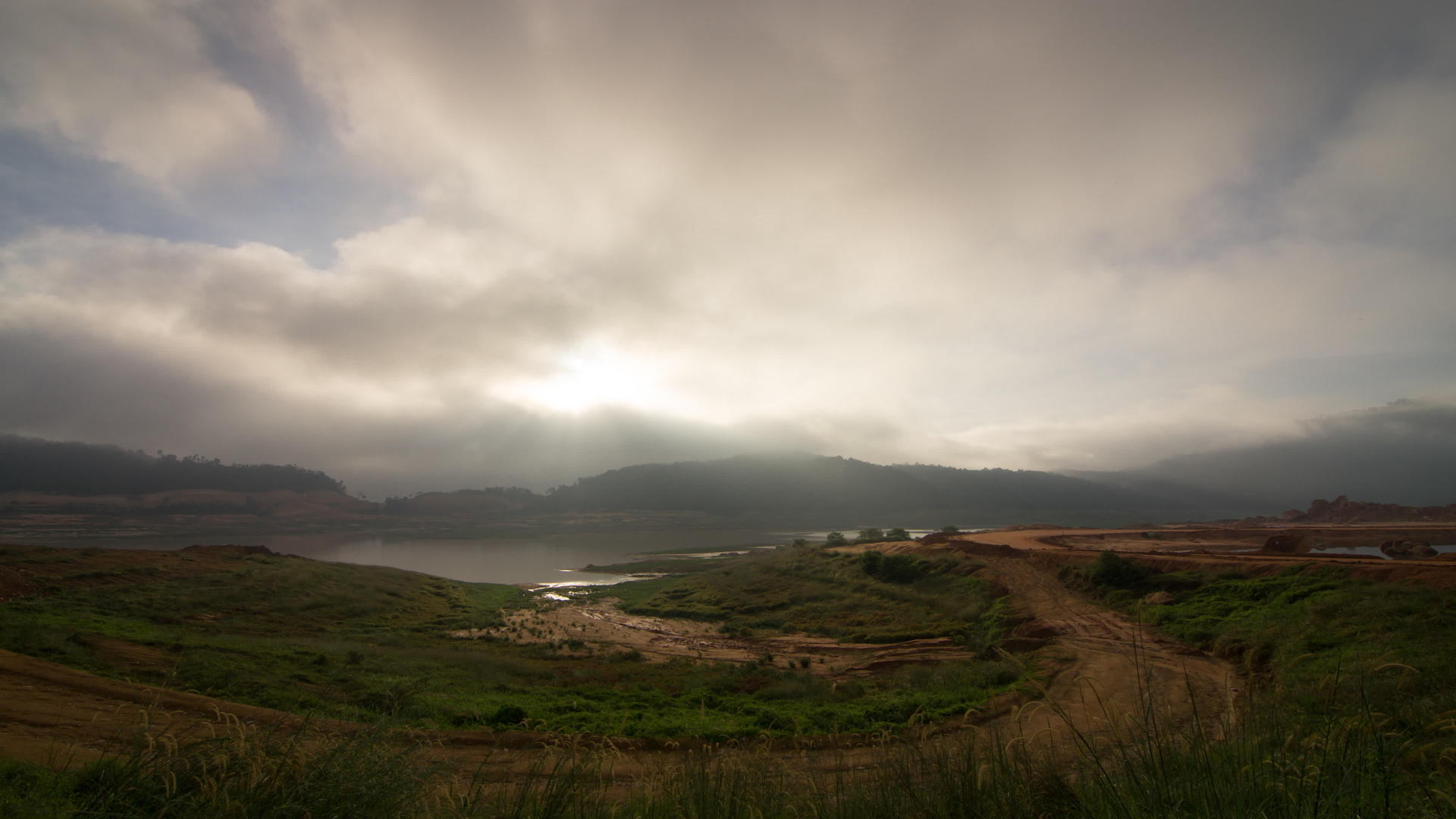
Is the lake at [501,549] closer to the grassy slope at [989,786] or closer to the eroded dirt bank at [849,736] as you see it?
the eroded dirt bank at [849,736]

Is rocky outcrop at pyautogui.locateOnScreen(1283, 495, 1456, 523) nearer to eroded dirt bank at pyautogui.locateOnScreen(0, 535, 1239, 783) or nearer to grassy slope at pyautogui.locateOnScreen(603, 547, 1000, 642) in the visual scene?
grassy slope at pyautogui.locateOnScreen(603, 547, 1000, 642)

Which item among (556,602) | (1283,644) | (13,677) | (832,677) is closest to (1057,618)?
(1283,644)

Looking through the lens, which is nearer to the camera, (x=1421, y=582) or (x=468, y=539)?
(x=1421, y=582)

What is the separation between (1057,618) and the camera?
2073cm

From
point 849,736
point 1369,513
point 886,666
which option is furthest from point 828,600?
point 1369,513

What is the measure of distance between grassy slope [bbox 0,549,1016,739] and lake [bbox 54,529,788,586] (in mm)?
34544

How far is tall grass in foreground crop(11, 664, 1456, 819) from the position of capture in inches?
123

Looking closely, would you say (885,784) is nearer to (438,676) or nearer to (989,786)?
(989,786)

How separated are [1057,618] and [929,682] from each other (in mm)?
8462

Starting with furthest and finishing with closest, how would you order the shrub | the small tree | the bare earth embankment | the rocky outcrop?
1. the rocky outcrop
2. the small tree
3. the shrub
4. the bare earth embankment

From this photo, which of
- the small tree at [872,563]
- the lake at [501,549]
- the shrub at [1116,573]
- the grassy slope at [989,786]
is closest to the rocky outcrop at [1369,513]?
the shrub at [1116,573]

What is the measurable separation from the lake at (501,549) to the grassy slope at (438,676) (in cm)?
3454

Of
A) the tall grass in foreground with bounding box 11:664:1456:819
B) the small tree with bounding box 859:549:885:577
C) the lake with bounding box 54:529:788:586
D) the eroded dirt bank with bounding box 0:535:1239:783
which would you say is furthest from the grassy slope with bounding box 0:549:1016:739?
the lake with bounding box 54:529:788:586

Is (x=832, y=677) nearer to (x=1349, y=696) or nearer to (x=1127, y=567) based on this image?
(x=1349, y=696)
